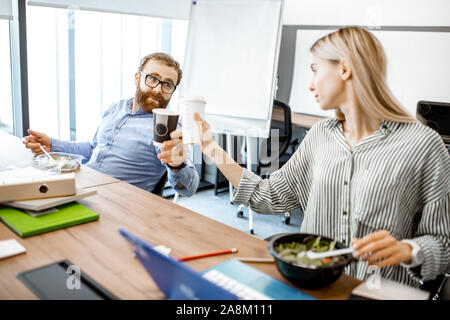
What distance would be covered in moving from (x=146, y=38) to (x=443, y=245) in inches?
129

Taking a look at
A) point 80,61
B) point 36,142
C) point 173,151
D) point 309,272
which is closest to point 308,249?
point 309,272

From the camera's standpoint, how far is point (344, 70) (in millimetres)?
1350

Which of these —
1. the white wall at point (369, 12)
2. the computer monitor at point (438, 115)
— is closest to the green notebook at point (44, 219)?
the computer monitor at point (438, 115)

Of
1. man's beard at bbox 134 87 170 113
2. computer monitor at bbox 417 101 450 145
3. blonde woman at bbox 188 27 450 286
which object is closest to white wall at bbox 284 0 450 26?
computer monitor at bbox 417 101 450 145

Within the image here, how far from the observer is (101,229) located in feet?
4.31

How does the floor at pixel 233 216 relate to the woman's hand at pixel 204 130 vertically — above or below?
below

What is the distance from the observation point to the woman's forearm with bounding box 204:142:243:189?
1.53 m

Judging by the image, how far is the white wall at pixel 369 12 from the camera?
3.76 meters

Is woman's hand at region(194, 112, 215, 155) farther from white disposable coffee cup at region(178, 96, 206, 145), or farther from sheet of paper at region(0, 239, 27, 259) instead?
sheet of paper at region(0, 239, 27, 259)

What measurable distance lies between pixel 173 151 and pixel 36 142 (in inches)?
34.2

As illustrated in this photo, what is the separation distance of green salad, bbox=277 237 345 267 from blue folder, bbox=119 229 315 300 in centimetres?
7

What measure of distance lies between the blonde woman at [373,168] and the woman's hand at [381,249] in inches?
0.7

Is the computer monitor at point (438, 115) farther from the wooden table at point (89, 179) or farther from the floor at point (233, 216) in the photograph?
the wooden table at point (89, 179)
